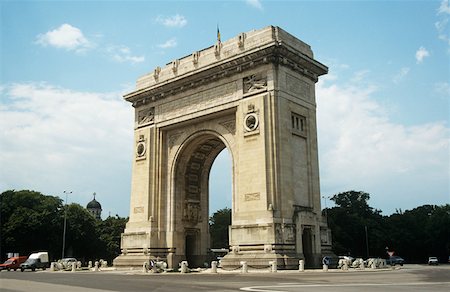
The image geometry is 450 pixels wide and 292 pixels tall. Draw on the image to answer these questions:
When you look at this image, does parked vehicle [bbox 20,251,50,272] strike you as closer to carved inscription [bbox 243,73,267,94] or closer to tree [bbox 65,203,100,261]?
tree [bbox 65,203,100,261]

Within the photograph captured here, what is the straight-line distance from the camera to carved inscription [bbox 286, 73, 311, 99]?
36312 millimetres

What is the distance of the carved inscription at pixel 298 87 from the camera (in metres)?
36.3

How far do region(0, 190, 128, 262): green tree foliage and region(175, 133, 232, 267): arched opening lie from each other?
33659mm

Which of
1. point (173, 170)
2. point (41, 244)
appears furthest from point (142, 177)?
point (41, 244)

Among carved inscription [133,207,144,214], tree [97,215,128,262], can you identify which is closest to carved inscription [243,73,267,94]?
carved inscription [133,207,144,214]

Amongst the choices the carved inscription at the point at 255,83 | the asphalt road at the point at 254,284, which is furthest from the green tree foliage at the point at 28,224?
the asphalt road at the point at 254,284

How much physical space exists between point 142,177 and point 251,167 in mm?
12911

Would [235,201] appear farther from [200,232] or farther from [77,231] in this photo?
[77,231]

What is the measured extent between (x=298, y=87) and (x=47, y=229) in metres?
47.7

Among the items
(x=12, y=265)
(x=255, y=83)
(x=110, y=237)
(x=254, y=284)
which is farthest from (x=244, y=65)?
(x=110, y=237)

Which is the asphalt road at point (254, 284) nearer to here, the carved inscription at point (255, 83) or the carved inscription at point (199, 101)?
the carved inscription at point (255, 83)

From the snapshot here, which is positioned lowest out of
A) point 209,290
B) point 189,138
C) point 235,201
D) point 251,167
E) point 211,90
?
point 209,290

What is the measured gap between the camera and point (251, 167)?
114ft

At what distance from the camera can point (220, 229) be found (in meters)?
100
